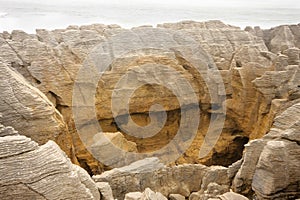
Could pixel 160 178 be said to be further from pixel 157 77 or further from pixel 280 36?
pixel 280 36

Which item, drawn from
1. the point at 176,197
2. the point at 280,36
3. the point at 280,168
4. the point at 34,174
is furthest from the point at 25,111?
the point at 280,36

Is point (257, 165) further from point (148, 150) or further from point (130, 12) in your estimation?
point (130, 12)

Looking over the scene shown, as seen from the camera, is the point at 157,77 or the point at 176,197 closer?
the point at 176,197

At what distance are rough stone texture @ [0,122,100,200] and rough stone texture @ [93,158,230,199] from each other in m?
3.31

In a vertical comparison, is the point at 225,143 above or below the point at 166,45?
below

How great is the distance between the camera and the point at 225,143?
1641 centimetres

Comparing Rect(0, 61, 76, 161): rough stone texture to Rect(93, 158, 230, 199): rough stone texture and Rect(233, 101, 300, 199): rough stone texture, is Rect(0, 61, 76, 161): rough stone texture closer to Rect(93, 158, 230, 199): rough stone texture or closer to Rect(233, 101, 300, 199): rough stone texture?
Rect(93, 158, 230, 199): rough stone texture


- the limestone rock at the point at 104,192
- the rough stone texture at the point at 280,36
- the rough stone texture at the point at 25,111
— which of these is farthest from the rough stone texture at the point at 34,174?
the rough stone texture at the point at 280,36

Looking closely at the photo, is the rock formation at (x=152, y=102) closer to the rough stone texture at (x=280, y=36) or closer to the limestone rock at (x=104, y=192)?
the limestone rock at (x=104, y=192)

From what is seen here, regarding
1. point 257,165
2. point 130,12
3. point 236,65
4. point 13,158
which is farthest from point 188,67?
point 130,12

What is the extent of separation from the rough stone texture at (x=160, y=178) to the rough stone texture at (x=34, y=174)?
3.31 meters

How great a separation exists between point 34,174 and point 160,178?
5.31 m

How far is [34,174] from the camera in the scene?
547cm

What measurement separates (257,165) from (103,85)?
912 centimetres
